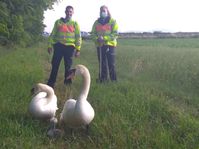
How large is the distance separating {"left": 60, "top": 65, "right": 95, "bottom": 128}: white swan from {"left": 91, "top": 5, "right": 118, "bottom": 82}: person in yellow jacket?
436 cm

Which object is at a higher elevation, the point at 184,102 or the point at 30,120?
the point at 30,120

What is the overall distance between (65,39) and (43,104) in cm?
351

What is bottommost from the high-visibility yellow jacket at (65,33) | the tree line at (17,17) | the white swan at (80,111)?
the tree line at (17,17)

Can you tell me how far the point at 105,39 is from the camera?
10.1m

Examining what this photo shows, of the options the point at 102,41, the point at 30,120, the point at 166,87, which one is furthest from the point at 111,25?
the point at 30,120

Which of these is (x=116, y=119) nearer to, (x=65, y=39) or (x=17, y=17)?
(x=65, y=39)

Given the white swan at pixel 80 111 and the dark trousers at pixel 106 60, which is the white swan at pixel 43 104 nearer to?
the white swan at pixel 80 111

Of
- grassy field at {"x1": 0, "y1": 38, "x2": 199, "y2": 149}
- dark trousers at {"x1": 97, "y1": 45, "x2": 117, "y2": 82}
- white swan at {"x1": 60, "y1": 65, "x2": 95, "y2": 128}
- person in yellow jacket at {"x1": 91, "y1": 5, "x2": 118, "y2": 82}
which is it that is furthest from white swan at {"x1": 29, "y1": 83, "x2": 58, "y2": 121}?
dark trousers at {"x1": 97, "y1": 45, "x2": 117, "y2": 82}

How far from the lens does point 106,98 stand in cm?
739

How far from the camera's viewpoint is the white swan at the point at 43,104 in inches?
231

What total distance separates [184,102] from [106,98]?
171 cm

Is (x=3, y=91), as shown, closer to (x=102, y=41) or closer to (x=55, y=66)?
(x=55, y=66)

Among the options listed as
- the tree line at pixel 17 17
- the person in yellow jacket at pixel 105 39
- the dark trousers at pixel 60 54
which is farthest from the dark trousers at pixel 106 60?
the tree line at pixel 17 17

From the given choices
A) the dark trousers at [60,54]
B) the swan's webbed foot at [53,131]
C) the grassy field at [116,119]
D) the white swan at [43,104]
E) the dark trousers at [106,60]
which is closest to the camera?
the grassy field at [116,119]
